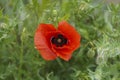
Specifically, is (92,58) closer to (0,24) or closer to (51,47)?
(51,47)

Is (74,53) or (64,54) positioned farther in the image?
(74,53)

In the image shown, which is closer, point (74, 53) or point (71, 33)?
point (71, 33)

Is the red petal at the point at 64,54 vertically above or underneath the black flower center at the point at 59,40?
underneath

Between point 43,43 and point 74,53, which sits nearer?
point 43,43

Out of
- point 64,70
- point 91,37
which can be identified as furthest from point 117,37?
point 64,70
